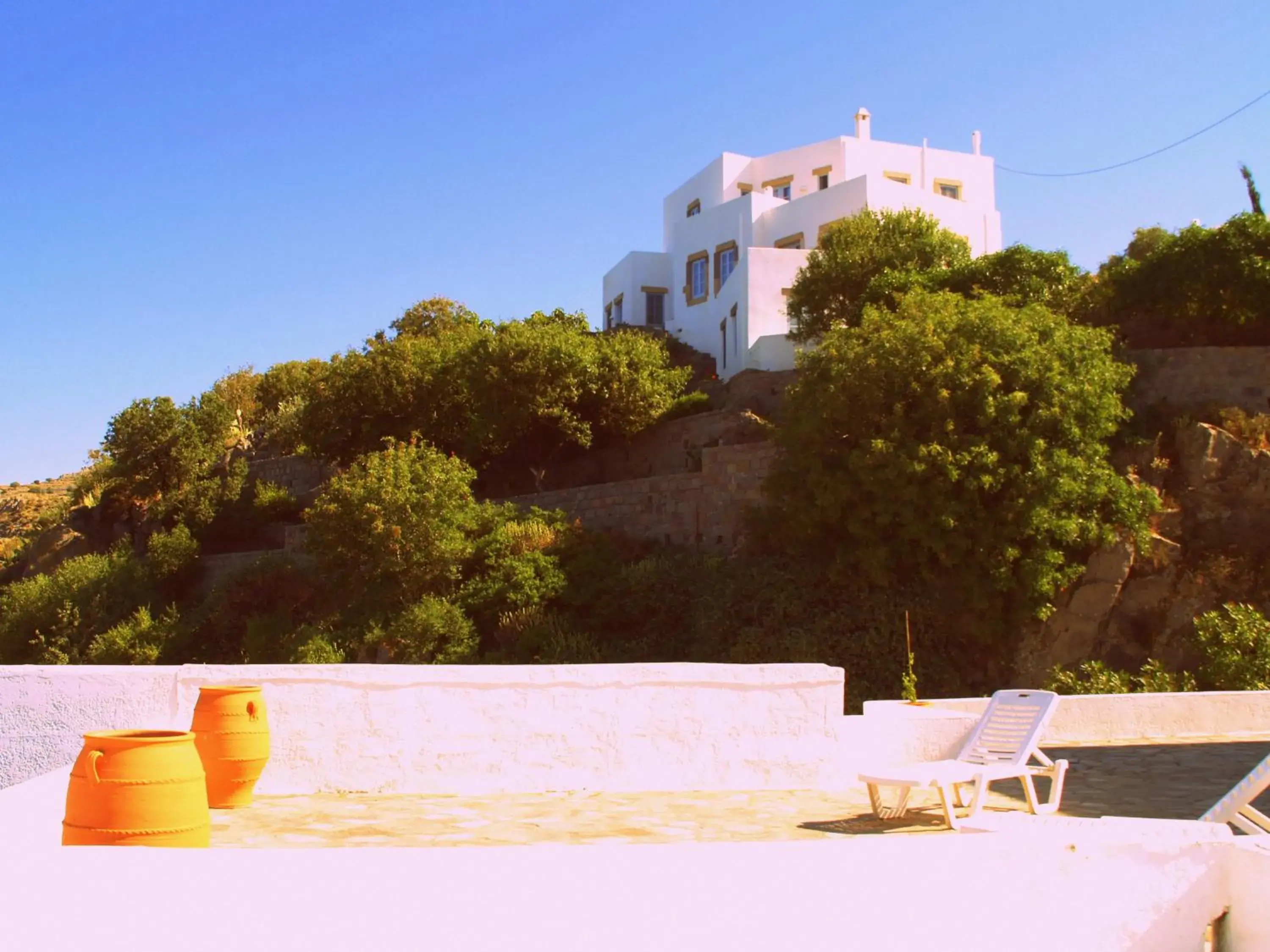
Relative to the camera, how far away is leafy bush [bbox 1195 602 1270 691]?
1369 cm

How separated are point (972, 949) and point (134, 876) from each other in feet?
9.46

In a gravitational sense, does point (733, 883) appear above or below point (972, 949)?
above

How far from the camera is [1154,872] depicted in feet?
13.9

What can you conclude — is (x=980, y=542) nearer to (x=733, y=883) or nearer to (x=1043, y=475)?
(x=1043, y=475)

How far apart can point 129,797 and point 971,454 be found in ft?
45.8

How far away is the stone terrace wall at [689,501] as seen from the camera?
71.3 ft

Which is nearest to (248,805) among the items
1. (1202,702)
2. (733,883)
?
(733,883)

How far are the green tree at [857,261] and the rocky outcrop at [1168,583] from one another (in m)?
9.55

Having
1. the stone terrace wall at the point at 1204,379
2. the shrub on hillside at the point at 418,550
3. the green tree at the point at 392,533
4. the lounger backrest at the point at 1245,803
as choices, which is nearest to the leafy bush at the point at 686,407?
the shrub on hillside at the point at 418,550

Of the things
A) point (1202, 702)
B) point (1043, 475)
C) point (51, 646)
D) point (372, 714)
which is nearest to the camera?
point (372, 714)

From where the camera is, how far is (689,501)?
22875 millimetres

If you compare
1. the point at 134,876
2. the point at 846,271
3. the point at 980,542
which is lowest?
the point at 134,876

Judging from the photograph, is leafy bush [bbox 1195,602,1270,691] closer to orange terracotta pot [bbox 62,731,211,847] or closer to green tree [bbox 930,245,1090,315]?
green tree [bbox 930,245,1090,315]

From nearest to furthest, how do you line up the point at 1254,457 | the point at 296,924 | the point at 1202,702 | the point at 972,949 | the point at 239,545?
the point at 296,924 < the point at 972,949 < the point at 1202,702 < the point at 1254,457 < the point at 239,545
